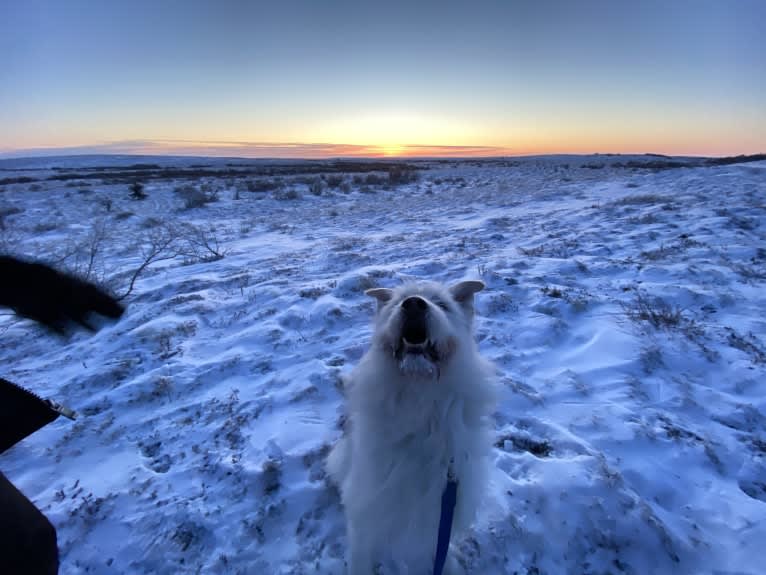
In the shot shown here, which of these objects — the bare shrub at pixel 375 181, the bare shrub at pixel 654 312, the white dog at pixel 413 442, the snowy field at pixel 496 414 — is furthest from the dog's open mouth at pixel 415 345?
the bare shrub at pixel 375 181

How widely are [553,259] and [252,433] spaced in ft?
19.9

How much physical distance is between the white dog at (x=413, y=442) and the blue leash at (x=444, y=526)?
0.11 metres

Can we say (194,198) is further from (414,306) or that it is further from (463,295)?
(414,306)

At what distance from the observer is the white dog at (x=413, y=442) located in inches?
85.5

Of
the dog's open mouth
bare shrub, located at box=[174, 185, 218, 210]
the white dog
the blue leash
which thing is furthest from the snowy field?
bare shrub, located at box=[174, 185, 218, 210]

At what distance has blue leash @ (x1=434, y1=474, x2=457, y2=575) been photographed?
1.96 meters

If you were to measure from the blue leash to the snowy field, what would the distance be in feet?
1.41

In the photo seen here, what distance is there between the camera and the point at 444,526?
6.54ft

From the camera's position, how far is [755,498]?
2.39 metres

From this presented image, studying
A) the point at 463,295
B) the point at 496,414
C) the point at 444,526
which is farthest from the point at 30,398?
the point at 496,414

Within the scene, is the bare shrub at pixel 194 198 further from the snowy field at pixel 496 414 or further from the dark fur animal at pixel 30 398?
the dark fur animal at pixel 30 398

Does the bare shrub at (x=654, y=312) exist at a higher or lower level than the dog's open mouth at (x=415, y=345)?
lower

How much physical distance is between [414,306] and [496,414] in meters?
1.71

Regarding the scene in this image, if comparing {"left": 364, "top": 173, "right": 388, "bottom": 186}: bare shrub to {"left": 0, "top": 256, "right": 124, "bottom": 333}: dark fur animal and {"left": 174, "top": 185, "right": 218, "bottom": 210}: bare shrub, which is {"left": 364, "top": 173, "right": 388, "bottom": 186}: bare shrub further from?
{"left": 0, "top": 256, "right": 124, "bottom": 333}: dark fur animal
